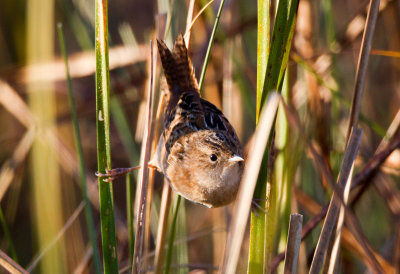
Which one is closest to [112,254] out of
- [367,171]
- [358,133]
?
[358,133]

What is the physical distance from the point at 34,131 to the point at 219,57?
112 cm

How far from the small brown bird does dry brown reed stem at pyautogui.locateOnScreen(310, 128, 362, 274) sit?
500mm

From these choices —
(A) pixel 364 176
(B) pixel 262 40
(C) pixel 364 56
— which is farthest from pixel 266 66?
(A) pixel 364 176

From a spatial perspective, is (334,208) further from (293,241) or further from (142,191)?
(142,191)

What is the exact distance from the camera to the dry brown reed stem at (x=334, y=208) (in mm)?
1495

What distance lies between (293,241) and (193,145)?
0.88 m

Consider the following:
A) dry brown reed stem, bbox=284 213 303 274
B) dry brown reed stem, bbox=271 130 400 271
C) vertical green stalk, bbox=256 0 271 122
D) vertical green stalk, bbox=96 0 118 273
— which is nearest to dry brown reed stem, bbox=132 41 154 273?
vertical green stalk, bbox=96 0 118 273

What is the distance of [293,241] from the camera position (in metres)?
1.47

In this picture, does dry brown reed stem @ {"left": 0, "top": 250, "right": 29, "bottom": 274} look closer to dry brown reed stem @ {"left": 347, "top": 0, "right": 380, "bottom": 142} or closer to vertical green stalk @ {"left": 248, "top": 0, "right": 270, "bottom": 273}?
vertical green stalk @ {"left": 248, "top": 0, "right": 270, "bottom": 273}

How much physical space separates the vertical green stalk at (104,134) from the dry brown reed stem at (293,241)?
0.52 metres

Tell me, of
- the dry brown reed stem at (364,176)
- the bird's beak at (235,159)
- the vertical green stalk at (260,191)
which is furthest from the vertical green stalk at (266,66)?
the dry brown reed stem at (364,176)

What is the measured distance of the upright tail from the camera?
229 cm

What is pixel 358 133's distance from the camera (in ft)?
5.07

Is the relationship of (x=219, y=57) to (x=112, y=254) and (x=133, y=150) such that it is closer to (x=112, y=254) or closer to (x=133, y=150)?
(x=133, y=150)
